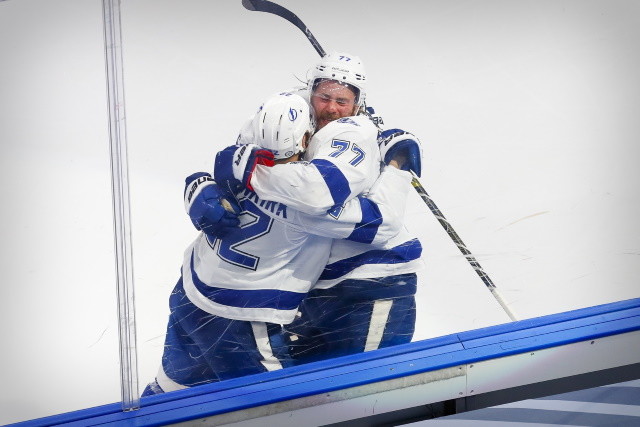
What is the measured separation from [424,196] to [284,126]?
357 mm

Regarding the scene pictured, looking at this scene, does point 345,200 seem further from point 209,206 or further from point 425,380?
point 425,380

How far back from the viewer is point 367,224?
1.97 metres

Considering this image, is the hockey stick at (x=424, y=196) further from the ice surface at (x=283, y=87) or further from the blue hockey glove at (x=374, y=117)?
the blue hockey glove at (x=374, y=117)

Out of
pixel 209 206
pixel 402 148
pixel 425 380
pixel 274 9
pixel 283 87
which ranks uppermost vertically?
pixel 274 9

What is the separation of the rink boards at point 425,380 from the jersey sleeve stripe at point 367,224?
0.91 feet

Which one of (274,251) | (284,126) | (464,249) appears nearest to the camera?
(284,126)

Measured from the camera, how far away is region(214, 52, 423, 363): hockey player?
192 cm

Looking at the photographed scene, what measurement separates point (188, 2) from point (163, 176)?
0.44 meters

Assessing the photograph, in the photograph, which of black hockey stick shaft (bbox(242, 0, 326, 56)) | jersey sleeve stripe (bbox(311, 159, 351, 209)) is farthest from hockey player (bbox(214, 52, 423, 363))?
black hockey stick shaft (bbox(242, 0, 326, 56))

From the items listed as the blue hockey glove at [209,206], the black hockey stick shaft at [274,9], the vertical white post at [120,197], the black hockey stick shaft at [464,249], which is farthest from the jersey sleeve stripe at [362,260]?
the black hockey stick shaft at [274,9]

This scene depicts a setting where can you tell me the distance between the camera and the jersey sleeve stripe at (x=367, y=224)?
1956mm

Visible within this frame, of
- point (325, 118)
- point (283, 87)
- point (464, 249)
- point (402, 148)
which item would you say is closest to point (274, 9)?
point (283, 87)

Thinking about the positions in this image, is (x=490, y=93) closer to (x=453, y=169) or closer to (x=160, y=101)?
(x=453, y=169)

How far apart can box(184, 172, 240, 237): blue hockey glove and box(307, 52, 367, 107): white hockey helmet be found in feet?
0.93
